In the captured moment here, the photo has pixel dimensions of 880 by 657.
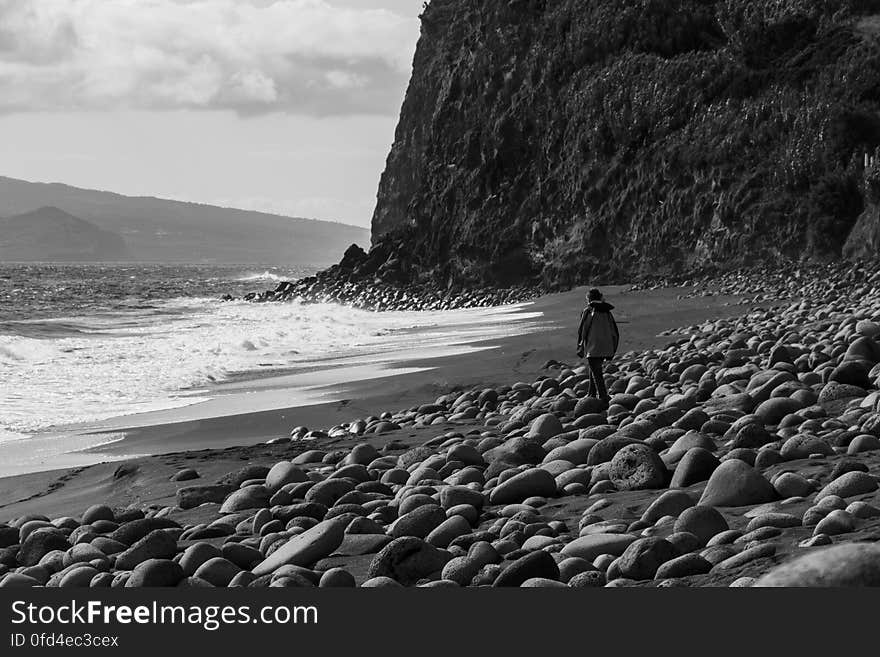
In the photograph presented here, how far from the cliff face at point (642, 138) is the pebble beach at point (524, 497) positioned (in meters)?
22.4

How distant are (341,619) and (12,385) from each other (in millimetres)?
12063

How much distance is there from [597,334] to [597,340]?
0.27 ft

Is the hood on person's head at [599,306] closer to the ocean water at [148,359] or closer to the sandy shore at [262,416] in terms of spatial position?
the sandy shore at [262,416]

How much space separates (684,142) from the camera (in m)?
34.9

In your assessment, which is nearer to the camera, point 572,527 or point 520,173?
point 572,527

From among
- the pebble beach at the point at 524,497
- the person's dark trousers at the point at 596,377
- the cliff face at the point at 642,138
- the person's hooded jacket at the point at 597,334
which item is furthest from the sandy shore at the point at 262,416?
the cliff face at the point at 642,138

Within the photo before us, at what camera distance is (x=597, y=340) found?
9.23 metres

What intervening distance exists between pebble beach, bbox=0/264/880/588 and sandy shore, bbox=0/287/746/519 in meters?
0.06

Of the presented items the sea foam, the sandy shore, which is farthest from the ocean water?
the sandy shore

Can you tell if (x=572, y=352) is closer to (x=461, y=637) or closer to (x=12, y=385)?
(x=12, y=385)

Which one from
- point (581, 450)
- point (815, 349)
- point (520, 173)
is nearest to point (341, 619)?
point (581, 450)

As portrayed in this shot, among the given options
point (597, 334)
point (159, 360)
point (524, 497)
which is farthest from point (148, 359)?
point (524, 497)

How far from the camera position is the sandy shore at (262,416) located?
7566 millimetres

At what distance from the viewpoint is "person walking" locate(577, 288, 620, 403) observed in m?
9.02
